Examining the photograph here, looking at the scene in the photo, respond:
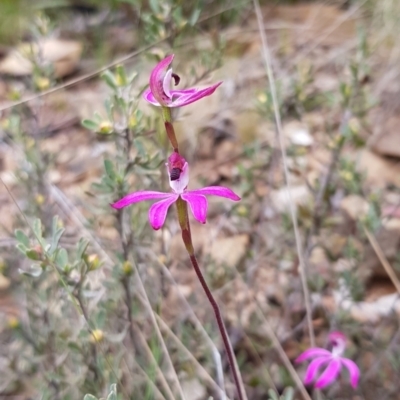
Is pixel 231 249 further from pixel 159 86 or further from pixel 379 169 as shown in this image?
pixel 159 86

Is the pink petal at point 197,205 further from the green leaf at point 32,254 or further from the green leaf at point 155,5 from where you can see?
the green leaf at point 155,5

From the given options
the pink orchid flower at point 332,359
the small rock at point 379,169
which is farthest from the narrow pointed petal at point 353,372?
the small rock at point 379,169

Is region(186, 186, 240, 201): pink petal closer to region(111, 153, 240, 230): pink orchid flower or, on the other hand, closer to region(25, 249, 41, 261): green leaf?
region(111, 153, 240, 230): pink orchid flower

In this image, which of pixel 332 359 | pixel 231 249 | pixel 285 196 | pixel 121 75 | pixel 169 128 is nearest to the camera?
pixel 169 128

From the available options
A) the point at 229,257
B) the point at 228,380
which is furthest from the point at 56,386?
the point at 229,257

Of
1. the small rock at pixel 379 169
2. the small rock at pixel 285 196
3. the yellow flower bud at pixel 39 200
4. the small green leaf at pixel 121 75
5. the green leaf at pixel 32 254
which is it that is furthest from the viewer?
the small rock at pixel 379 169

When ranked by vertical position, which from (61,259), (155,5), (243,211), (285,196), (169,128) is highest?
(155,5)

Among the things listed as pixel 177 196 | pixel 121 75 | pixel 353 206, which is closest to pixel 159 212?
pixel 177 196
